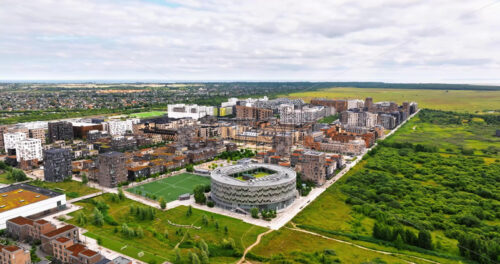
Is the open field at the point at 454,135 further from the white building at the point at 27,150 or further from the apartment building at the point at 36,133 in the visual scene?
the apartment building at the point at 36,133

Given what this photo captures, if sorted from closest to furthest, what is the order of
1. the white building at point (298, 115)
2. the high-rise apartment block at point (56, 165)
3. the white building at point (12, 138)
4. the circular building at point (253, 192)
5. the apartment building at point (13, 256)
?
the apartment building at point (13, 256)
the circular building at point (253, 192)
the high-rise apartment block at point (56, 165)
the white building at point (12, 138)
the white building at point (298, 115)

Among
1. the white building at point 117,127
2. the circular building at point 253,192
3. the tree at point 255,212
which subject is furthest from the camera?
the white building at point 117,127

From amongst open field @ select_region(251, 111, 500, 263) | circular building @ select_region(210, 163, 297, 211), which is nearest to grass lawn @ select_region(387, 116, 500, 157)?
open field @ select_region(251, 111, 500, 263)

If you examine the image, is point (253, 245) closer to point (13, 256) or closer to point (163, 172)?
point (13, 256)

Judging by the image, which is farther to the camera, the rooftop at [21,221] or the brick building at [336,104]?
the brick building at [336,104]

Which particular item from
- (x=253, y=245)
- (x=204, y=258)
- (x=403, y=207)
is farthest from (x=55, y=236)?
(x=403, y=207)

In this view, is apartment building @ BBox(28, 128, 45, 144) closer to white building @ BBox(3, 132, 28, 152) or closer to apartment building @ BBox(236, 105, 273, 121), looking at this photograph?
white building @ BBox(3, 132, 28, 152)

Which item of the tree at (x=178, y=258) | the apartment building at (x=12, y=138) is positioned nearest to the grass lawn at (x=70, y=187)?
the apartment building at (x=12, y=138)
